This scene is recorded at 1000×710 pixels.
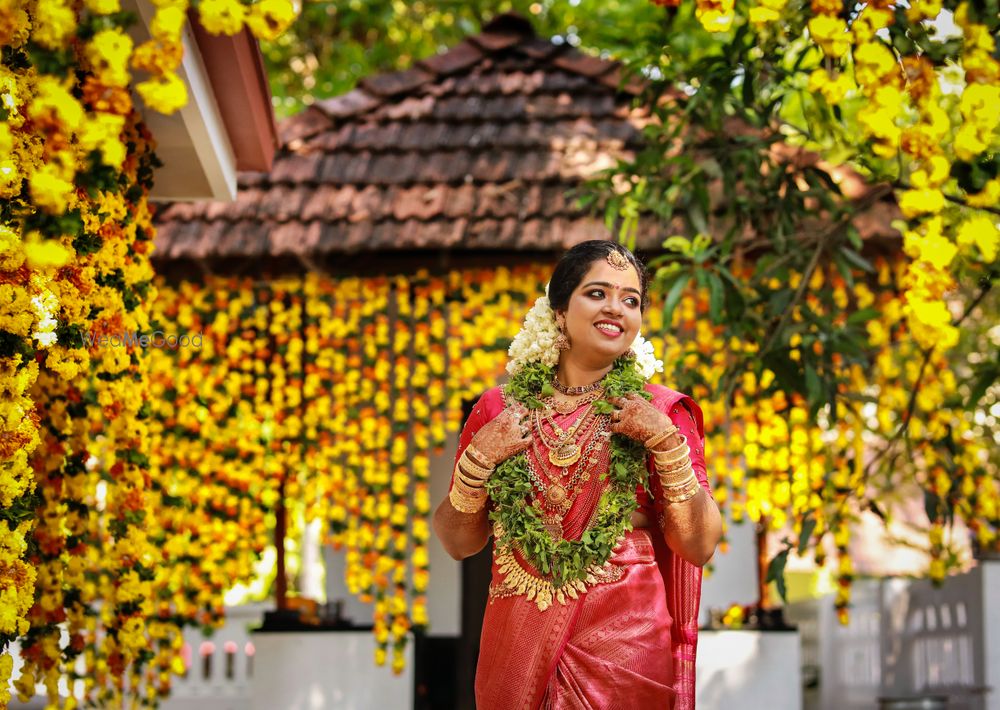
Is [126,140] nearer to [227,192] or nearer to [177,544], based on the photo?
[227,192]

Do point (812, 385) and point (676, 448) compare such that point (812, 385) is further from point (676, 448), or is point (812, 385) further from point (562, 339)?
point (676, 448)

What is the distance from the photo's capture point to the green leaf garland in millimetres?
3016

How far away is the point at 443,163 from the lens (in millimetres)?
8680

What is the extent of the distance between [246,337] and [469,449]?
20.4 feet

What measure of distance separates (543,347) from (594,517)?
45 centimetres

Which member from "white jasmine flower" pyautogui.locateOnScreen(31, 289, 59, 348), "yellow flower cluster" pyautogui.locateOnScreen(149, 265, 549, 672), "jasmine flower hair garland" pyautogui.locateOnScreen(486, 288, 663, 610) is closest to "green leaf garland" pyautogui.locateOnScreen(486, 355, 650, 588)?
"jasmine flower hair garland" pyautogui.locateOnScreen(486, 288, 663, 610)

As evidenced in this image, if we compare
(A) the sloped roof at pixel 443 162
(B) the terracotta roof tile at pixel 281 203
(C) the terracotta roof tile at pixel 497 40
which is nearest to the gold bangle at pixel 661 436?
(A) the sloped roof at pixel 443 162

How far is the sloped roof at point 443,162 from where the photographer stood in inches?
322

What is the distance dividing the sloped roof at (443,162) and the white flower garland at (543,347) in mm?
4572

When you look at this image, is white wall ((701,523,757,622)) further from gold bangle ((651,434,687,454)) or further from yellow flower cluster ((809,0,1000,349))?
gold bangle ((651,434,687,454))

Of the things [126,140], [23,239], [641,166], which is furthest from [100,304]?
[641,166]

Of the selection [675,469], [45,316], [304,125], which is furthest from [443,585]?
[675,469]

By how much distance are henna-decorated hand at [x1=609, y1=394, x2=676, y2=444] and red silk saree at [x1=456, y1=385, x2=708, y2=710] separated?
13 cm

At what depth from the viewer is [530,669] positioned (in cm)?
299
